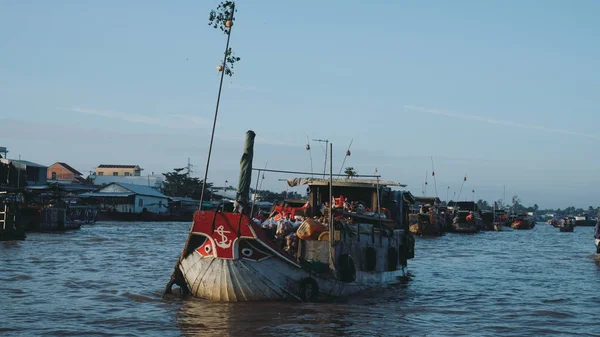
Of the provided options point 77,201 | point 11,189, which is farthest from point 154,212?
point 11,189

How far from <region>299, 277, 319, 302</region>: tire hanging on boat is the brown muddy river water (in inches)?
7.0

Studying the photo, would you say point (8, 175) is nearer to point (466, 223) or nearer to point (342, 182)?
point (342, 182)

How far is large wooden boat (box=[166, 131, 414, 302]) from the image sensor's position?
14328mm

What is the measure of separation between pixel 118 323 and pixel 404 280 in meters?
10.6

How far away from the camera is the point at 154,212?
263ft

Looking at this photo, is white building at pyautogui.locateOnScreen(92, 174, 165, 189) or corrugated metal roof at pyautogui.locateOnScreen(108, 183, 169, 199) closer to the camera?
Result: corrugated metal roof at pyautogui.locateOnScreen(108, 183, 169, 199)

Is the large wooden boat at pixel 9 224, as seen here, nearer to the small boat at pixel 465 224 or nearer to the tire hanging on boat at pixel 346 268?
the tire hanging on boat at pixel 346 268

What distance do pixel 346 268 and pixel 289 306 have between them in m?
1.99

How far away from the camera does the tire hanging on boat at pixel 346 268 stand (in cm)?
1596

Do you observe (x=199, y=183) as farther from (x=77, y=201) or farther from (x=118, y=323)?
(x=118, y=323)

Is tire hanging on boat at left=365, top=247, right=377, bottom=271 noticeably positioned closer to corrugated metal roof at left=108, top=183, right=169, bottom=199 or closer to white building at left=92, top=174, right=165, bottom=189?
corrugated metal roof at left=108, top=183, right=169, bottom=199

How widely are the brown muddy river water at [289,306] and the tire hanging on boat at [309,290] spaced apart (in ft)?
0.58

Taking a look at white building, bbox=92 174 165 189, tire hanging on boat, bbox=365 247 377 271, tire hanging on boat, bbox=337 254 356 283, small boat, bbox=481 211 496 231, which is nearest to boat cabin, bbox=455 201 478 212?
small boat, bbox=481 211 496 231

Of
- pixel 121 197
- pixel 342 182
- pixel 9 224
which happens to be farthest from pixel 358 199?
pixel 121 197
